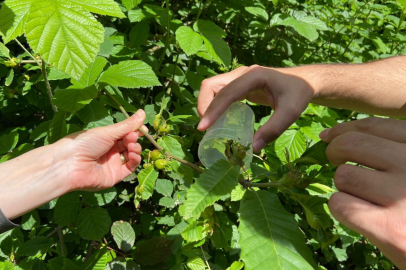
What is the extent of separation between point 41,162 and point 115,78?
22.5 inches

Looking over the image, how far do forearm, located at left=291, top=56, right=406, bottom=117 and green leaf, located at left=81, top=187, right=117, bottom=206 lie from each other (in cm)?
126

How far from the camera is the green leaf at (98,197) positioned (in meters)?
1.78

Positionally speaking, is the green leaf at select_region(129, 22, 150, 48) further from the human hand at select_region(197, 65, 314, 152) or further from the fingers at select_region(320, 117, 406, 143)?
the fingers at select_region(320, 117, 406, 143)

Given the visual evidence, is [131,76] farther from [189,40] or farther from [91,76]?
[189,40]

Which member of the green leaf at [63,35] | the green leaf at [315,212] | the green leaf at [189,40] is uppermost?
the green leaf at [63,35]

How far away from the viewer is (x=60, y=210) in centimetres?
171

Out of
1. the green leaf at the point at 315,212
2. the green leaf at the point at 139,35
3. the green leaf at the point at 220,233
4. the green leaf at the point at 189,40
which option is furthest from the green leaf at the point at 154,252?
the green leaf at the point at 139,35

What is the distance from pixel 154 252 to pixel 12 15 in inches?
46.7

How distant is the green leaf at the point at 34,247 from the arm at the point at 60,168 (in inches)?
9.7

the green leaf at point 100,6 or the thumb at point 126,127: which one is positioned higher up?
the green leaf at point 100,6

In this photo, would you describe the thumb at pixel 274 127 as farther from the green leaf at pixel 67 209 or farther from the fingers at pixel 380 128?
the green leaf at pixel 67 209

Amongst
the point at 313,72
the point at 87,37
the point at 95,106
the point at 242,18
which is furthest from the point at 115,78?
the point at 242,18

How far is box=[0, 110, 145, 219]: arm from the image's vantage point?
154 centimetres

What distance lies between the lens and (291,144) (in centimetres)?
200
